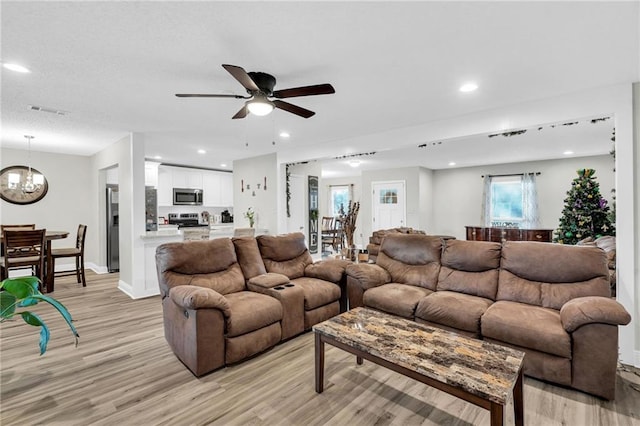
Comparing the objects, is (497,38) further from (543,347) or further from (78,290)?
(78,290)

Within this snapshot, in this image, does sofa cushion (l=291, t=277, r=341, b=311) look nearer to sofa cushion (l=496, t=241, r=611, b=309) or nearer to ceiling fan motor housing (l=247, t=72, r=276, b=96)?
sofa cushion (l=496, t=241, r=611, b=309)

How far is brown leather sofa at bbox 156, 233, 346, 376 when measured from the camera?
2443mm

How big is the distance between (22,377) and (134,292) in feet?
7.15

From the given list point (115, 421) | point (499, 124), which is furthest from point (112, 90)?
point (499, 124)

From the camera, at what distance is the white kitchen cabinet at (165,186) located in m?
7.41

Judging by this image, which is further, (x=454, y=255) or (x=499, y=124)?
(x=499, y=124)

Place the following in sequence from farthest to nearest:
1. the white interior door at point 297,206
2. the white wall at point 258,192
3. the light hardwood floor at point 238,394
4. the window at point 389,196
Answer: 1. the window at point 389,196
2. the white interior door at point 297,206
3. the white wall at point 258,192
4. the light hardwood floor at point 238,394

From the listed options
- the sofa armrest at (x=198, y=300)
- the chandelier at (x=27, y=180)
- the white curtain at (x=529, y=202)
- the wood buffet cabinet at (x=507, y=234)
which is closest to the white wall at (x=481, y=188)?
the white curtain at (x=529, y=202)

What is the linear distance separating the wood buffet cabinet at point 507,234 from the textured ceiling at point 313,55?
414cm

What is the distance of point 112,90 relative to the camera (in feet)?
9.80

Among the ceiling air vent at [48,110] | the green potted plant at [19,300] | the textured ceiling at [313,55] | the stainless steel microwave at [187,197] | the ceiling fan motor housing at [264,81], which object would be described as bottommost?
the green potted plant at [19,300]

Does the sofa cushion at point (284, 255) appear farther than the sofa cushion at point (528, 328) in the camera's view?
Yes

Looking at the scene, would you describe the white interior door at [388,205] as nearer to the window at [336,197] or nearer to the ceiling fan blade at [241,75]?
the window at [336,197]

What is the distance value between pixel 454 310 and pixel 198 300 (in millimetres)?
2177
